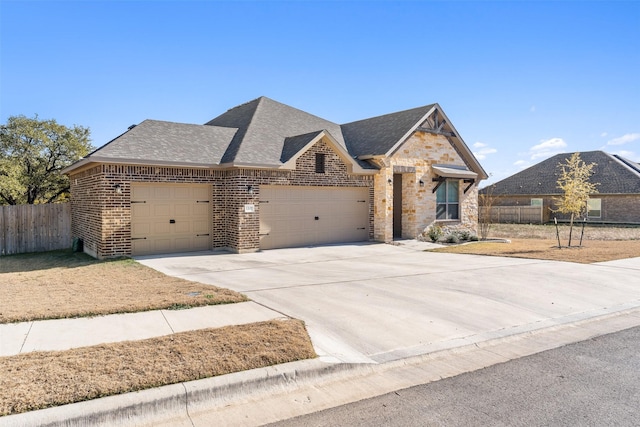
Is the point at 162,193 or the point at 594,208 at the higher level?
the point at 162,193

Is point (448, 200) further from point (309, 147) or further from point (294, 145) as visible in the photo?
point (294, 145)

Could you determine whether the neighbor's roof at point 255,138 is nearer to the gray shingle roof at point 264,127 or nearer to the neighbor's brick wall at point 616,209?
the gray shingle roof at point 264,127

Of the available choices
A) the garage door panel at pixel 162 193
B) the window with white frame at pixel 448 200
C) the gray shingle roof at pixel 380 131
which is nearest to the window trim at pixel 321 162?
the gray shingle roof at pixel 380 131

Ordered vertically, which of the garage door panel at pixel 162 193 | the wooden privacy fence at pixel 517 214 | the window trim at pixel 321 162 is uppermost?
the window trim at pixel 321 162

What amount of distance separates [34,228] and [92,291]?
9.60 metres

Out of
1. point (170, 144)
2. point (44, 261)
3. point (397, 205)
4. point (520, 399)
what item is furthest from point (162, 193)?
point (520, 399)

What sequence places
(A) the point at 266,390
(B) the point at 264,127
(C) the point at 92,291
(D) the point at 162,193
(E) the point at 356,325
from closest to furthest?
(A) the point at 266,390, (E) the point at 356,325, (C) the point at 92,291, (D) the point at 162,193, (B) the point at 264,127

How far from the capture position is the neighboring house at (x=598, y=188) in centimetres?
3250

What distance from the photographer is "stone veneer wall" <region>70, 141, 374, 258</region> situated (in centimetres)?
1294

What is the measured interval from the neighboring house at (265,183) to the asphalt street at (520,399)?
35.3 feet

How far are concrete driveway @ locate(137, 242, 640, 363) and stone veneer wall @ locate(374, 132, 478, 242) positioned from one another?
361 cm

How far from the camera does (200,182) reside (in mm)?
14625

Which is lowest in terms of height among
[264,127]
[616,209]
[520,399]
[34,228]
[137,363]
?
[520,399]

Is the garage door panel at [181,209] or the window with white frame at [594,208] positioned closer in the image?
the garage door panel at [181,209]
